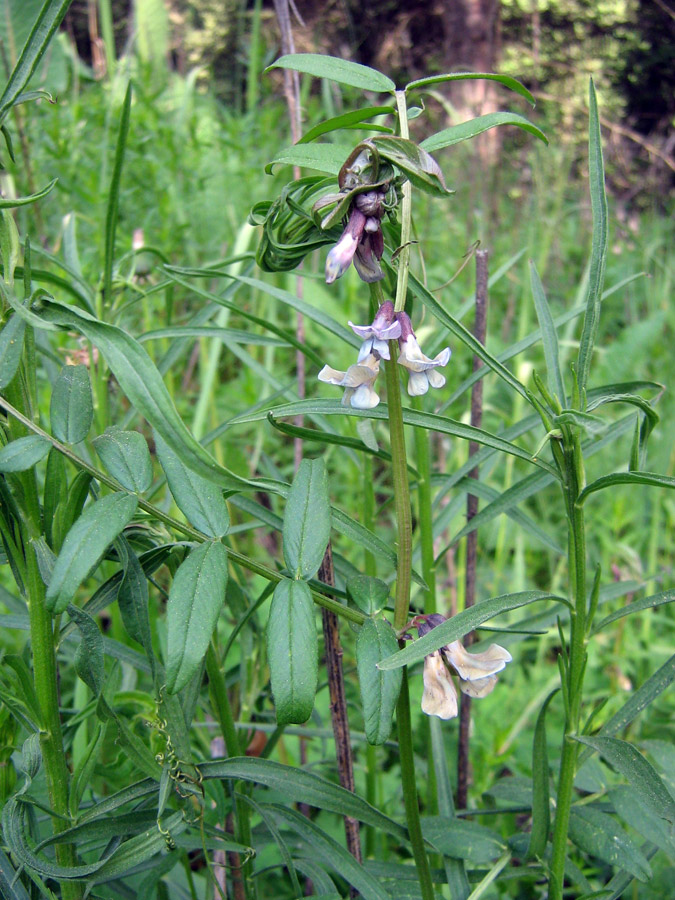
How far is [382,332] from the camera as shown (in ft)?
1.59

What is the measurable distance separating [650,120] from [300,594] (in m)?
5.23

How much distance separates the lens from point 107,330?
1.47 feet

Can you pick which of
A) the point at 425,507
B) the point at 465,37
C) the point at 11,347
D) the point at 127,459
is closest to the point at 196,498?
the point at 127,459

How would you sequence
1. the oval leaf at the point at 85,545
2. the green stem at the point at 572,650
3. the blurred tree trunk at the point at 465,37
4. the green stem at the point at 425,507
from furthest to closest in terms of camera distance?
the blurred tree trunk at the point at 465,37 < the green stem at the point at 425,507 < the green stem at the point at 572,650 < the oval leaf at the point at 85,545

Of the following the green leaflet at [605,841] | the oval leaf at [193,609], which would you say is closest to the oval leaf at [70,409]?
the oval leaf at [193,609]

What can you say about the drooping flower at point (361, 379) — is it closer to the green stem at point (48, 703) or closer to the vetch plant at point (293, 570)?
the vetch plant at point (293, 570)

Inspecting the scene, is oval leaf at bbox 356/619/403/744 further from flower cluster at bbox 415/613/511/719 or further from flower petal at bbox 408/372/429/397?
flower petal at bbox 408/372/429/397

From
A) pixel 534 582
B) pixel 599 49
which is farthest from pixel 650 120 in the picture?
pixel 534 582

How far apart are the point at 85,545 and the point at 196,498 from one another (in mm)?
105

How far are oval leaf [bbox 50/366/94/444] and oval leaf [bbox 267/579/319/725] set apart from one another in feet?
0.60

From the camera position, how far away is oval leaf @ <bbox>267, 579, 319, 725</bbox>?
46cm

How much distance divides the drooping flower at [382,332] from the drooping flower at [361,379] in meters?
0.01

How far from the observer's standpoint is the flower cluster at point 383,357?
1.61 feet

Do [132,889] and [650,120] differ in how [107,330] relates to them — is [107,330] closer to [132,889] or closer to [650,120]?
[132,889]
